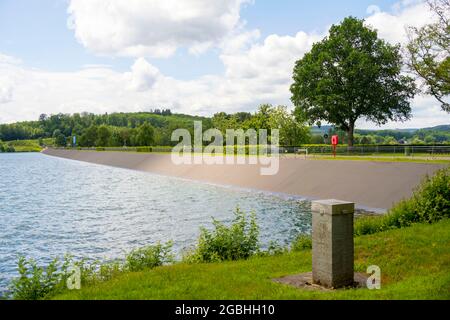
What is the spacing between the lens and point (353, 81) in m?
53.3

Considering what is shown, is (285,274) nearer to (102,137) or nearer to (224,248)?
(224,248)

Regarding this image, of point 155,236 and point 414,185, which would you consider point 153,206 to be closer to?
point 155,236

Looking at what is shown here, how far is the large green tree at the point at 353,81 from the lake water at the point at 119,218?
24.7m

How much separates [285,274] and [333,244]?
1.65 metres

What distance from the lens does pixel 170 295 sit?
765 cm

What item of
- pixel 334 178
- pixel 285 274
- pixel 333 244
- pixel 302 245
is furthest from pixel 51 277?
pixel 334 178

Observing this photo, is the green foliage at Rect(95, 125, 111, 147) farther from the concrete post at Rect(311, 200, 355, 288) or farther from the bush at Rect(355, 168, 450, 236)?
the concrete post at Rect(311, 200, 355, 288)

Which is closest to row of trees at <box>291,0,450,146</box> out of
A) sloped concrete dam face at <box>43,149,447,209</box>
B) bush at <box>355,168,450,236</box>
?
sloped concrete dam face at <box>43,149,447,209</box>

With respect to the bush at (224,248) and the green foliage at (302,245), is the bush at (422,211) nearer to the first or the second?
the green foliage at (302,245)

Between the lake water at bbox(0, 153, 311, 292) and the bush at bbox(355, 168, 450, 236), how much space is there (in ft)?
12.0

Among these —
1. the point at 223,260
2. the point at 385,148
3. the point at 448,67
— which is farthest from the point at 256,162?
the point at 223,260

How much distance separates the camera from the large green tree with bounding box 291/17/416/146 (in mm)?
53344

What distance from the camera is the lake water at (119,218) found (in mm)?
16797
